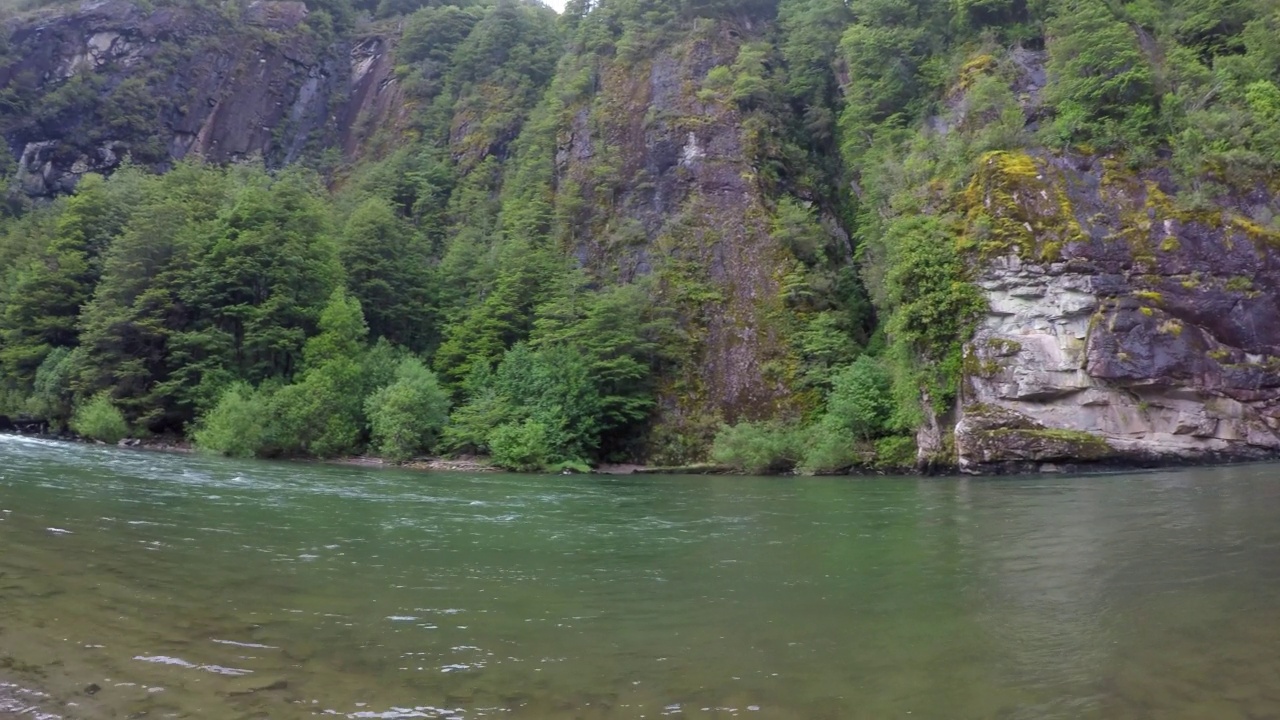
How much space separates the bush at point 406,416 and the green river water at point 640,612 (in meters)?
20.8

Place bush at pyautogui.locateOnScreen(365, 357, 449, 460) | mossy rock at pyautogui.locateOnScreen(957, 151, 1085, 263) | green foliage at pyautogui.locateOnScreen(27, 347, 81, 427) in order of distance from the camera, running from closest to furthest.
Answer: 1. mossy rock at pyautogui.locateOnScreen(957, 151, 1085, 263)
2. bush at pyautogui.locateOnScreen(365, 357, 449, 460)
3. green foliage at pyautogui.locateOnScreen(27, 347, 81, 427)

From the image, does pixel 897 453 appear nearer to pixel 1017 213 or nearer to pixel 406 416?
pixel 1017 213

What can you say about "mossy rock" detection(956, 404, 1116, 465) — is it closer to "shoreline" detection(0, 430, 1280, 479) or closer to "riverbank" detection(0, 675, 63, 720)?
A: "shoreline" detection(0, 430, 1280, 479)

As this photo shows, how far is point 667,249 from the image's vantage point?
4928cm

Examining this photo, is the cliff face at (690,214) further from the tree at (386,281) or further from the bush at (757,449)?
the tree at (386,281)

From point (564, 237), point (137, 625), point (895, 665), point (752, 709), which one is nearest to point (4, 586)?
point (137, 625)

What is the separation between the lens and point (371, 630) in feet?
29.4

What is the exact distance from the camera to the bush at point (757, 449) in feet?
121

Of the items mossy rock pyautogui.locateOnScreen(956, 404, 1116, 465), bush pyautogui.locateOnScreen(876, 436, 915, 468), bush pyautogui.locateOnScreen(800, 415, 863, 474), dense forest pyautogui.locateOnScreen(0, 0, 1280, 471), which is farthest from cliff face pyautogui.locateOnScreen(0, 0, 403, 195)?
mossy rock pyautogui.locateOnScreen(956, 404, 1116, 465)

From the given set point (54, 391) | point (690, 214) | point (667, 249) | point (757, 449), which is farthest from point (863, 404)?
point (54, 391)

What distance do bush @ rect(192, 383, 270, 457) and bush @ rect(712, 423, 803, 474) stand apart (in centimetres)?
2112

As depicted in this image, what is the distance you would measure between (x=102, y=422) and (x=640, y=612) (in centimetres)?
4196

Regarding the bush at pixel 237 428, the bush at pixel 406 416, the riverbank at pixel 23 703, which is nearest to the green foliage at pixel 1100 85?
the bush at pixel 406 416

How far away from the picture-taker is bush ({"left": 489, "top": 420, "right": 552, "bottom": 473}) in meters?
38.8
